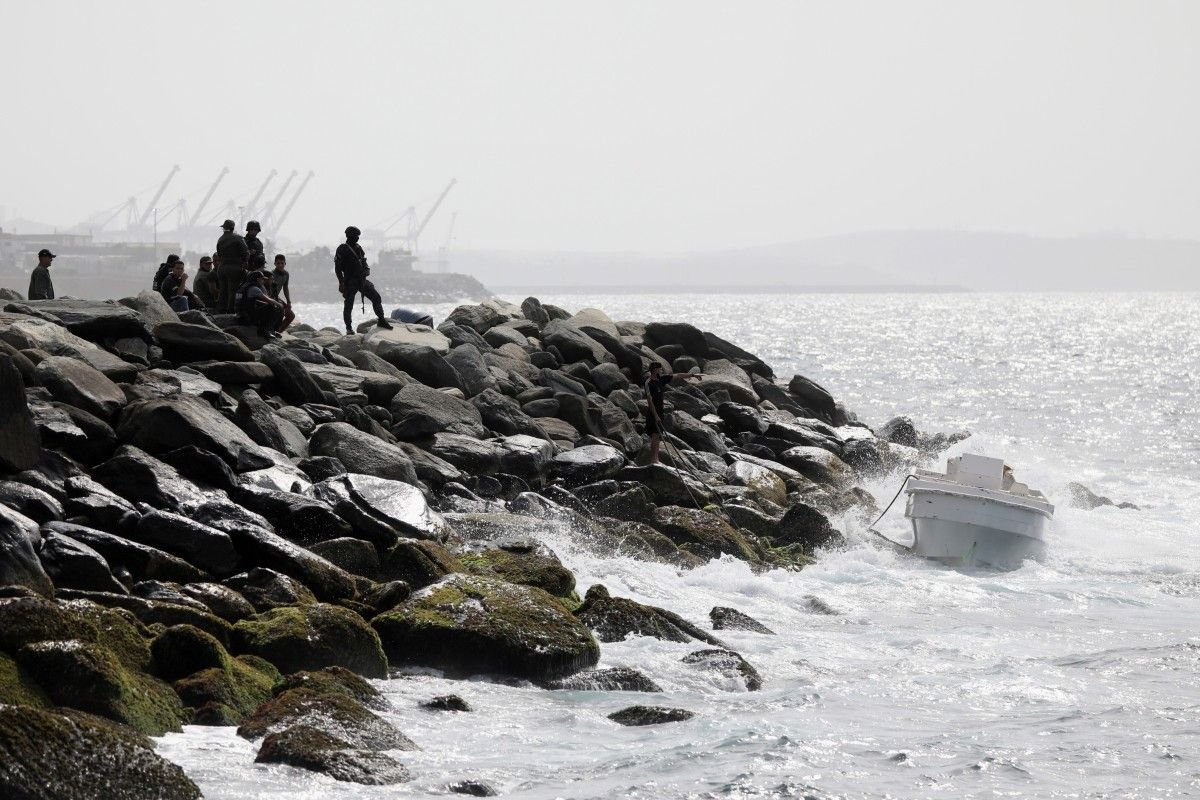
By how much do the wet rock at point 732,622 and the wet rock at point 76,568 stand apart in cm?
542

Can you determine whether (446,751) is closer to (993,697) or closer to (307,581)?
(307,581)

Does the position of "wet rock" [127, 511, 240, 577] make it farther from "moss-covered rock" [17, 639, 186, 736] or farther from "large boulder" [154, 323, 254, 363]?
"large boulder" [154, 323, 254, 363]

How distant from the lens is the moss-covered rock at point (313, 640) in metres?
9.44

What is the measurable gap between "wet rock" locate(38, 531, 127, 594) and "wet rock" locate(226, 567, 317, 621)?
918 mm

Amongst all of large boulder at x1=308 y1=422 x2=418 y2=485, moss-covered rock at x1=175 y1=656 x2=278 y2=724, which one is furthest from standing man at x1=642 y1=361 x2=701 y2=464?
moss-covered rock at x1=175 y1=656 x2=278 y2=724

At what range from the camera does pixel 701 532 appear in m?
16.2

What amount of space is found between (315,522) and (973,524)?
9.49 m

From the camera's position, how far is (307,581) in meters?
10.9

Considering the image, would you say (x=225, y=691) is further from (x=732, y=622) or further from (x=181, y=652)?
(x=732, y=622)

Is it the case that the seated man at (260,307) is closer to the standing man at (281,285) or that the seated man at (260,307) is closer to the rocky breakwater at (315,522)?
the rocky breakwater at (315,522)

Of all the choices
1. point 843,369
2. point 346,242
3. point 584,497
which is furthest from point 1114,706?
point 843,369

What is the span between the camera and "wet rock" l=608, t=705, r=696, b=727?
32.1ft

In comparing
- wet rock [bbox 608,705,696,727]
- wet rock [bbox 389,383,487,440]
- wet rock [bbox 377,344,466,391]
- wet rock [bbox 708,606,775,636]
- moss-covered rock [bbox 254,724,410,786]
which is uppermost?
wet rock [bbox 377,344,466,391]

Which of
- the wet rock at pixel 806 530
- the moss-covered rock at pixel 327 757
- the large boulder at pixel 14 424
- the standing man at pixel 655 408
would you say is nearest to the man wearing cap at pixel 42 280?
the standing man at pixel 655 408
